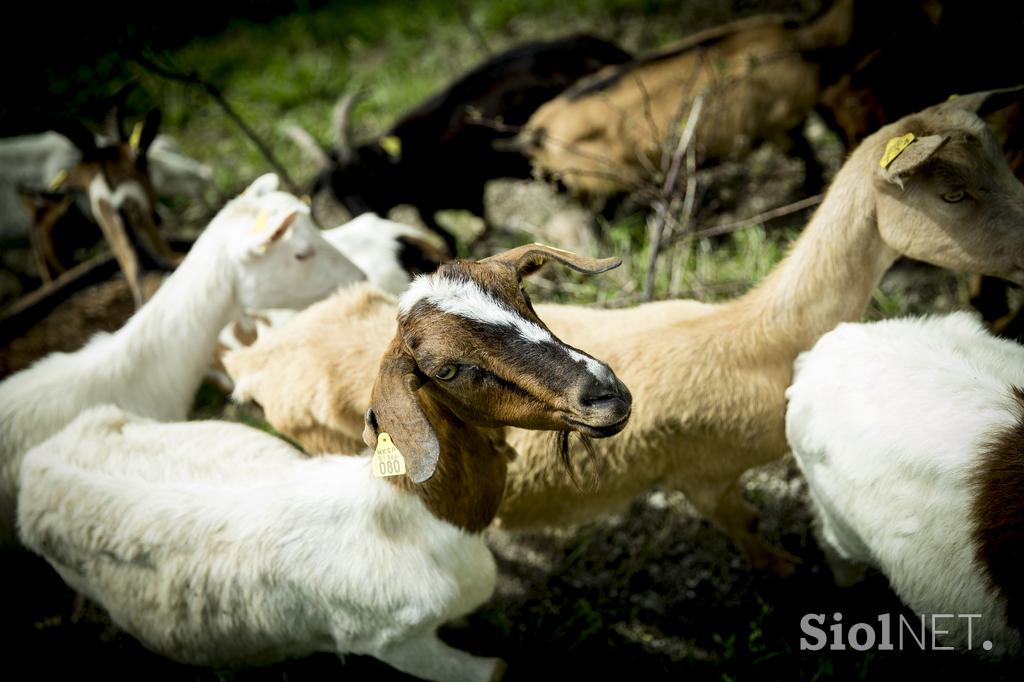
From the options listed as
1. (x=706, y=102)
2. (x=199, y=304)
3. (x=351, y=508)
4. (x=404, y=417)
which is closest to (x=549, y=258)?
(x=404, y=417)

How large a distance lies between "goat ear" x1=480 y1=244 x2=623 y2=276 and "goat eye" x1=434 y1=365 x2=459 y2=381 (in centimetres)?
39

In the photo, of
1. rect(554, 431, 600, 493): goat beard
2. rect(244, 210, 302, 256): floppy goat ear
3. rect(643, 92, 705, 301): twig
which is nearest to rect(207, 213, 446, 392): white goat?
rect(244, 210, 302, 256): floppy goat ear

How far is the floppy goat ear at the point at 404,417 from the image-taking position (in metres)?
1.93

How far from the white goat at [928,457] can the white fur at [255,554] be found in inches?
51.1

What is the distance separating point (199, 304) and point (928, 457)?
3219mm

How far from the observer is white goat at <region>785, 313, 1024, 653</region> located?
2.02 metres

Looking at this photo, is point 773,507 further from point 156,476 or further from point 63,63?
point 63,63

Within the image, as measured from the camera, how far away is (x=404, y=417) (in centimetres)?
199

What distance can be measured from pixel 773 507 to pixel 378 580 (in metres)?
2.06

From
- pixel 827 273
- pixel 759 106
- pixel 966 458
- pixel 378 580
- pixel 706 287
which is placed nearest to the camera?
pixel 966 458

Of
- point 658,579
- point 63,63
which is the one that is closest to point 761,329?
point 658,579

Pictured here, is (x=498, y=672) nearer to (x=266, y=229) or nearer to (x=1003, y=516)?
(x=1003, y=516)

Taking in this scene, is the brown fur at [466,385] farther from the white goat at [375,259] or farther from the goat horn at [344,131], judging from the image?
the goat horn at [344,131]

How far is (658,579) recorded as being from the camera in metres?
3.44
